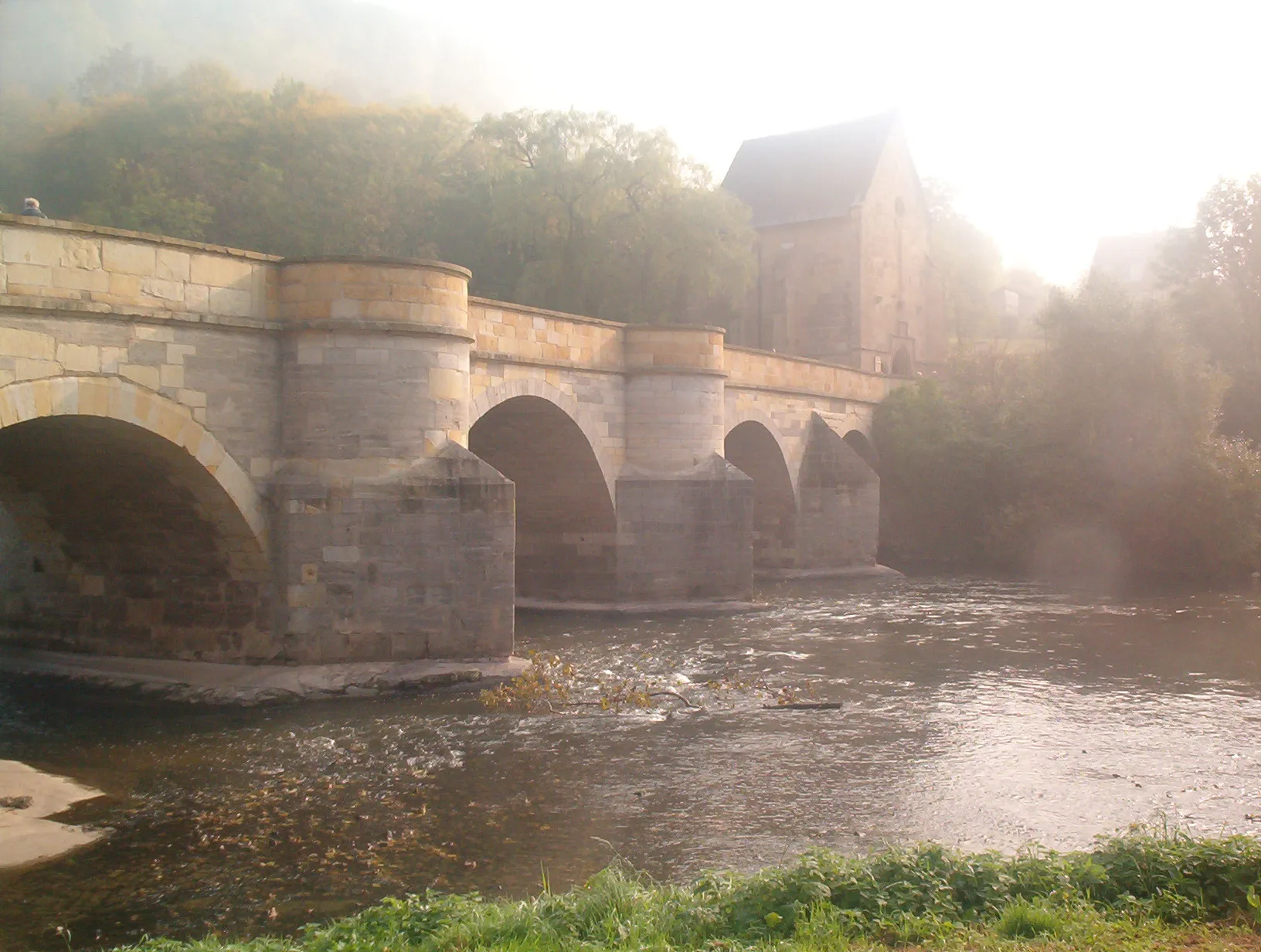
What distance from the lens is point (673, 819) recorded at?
9.23 metres

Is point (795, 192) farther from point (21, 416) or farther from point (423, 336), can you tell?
point (21, 416)

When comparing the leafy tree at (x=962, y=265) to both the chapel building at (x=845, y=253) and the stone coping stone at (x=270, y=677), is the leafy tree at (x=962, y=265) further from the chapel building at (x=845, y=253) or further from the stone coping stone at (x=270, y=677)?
the stone coping stone at (x=270, y=677)

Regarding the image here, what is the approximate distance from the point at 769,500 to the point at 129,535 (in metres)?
16.8

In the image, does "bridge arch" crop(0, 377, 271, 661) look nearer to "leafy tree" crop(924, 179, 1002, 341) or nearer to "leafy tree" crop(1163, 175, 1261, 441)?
"leafy tree" crop(1163, 175, 1261, 441)

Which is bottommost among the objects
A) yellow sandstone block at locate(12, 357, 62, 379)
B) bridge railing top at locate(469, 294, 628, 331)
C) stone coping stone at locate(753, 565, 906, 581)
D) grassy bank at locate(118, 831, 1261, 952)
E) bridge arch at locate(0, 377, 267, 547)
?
grassy bank at locate(118, 831, 1261, 952)

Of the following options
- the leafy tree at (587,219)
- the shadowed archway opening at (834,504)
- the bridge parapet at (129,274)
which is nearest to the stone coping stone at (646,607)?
Result: the shadowed archway opening at (834,504)

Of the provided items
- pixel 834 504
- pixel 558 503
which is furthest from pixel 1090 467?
pixel 558 503

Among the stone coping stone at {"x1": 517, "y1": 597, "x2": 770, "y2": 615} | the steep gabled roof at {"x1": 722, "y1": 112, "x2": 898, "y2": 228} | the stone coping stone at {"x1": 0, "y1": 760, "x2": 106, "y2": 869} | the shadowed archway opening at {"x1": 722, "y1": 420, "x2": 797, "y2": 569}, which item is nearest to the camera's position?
the stone coping stone at {"x1": 0, "y1": 760, "x2": 106, "y2": 869}

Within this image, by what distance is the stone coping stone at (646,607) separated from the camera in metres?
20.3

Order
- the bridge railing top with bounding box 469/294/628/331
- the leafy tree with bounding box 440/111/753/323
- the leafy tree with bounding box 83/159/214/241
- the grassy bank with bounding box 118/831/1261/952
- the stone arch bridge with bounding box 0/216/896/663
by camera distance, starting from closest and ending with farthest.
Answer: the grassy bank with bounding box 118/831/1261/952 → the stone arch bridge with bounding box 0/216/896/663 → the bridge railing top with bounding box 469/294/628/331 → the leafy tree with bounding box 83/159/214/241 → the leafy tree with bounding box 440/111/753/323

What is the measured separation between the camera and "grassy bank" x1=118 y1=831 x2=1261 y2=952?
554 cm

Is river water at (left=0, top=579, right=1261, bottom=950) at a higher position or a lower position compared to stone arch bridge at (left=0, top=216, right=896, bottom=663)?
lower

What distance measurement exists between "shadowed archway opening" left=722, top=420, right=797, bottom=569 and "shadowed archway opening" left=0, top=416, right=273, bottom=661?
51.2 feet

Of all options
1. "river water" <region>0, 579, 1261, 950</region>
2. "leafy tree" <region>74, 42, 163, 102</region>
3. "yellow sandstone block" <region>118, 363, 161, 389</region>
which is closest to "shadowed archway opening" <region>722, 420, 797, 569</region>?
"river water" <region>0, 579, 1261, 950</region>
